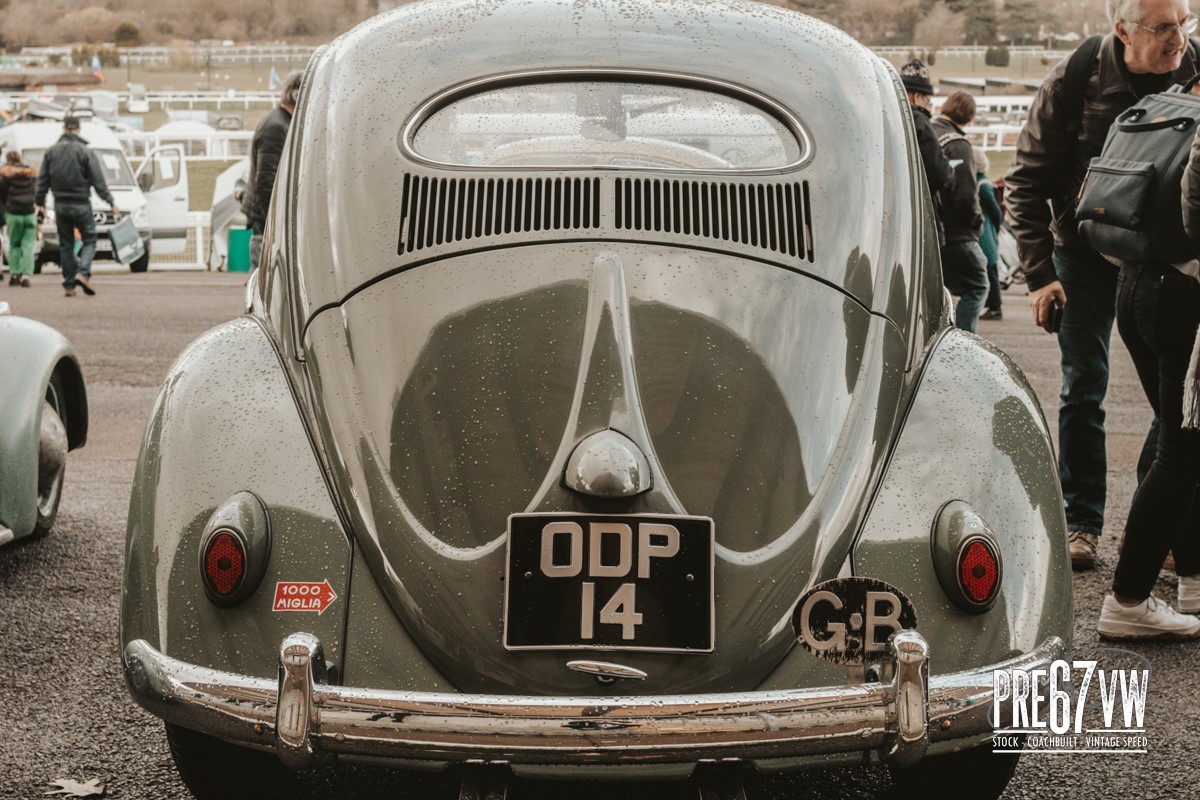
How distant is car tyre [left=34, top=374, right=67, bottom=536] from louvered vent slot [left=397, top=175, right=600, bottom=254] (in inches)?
101

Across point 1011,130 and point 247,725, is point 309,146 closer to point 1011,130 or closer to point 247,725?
point 247,725

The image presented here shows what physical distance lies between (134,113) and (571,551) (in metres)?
57.3

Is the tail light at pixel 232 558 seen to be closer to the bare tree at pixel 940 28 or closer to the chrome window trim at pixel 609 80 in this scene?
the chrome window trim at pixel 609 80

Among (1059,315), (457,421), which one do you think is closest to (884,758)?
(457,421)

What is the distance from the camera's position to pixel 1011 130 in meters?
33.3

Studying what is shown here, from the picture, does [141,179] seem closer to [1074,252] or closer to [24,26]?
[1074,252]

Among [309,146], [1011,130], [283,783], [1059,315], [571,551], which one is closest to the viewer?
[571,551]

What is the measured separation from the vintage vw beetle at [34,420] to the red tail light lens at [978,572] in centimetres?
330

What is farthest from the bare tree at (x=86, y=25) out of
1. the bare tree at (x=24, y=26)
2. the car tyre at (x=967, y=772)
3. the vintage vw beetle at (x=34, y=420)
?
the car tyre at (x=967, y=772)

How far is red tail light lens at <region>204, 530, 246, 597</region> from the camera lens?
268cm

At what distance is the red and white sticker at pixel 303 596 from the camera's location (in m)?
2.68

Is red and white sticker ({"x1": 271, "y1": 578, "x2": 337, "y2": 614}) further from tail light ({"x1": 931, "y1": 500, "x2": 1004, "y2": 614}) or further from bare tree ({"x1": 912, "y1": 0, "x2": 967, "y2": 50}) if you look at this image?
bare tree ({"x1": 912, "y1": 0, "x2": 967, "y2": 50})

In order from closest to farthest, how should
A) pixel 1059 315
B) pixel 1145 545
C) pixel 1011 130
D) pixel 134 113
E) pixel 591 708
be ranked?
1. pixel 591 708
2. pixel 1145 545
3. pixel 1059 315
4. pixel 1011 130
5. pixel 134 113

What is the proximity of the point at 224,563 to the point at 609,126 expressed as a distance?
1435 millimetres
